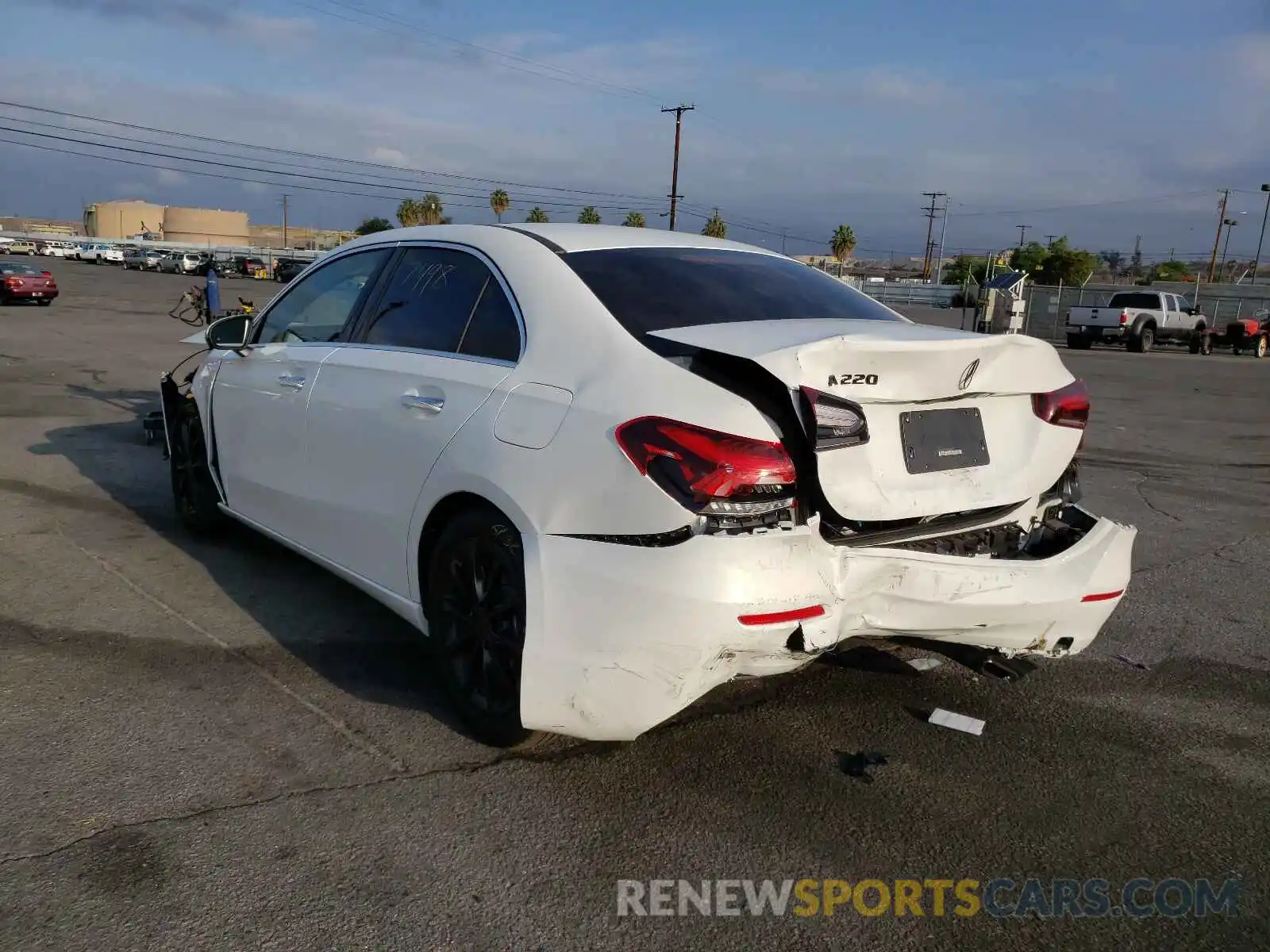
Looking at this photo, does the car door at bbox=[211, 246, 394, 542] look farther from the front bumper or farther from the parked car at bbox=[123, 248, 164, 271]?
the parked car at bbox=[123, 248, 164, 271]

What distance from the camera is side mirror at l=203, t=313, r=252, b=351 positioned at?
202 inches

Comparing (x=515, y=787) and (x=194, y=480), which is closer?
(x=515, y=787)

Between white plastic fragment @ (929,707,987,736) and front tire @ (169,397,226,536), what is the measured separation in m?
3.80

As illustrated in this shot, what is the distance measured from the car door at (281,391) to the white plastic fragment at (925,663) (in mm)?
2660

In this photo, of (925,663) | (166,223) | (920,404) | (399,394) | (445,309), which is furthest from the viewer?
(166,223)

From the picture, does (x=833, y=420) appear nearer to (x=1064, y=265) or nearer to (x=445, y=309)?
(x=445, y=309)

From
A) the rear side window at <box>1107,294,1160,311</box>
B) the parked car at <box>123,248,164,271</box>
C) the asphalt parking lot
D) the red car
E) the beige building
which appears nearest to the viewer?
the asphalt parking lot

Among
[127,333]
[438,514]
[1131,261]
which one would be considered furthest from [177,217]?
[438,514]

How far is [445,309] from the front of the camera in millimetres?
3832

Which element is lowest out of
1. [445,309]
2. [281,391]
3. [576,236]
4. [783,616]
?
[783,616]

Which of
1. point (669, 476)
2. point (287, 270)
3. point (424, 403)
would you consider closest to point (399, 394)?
point (424, 403)

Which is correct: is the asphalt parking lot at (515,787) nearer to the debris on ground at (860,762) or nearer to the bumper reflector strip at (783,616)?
the debris on ground at (860,762)

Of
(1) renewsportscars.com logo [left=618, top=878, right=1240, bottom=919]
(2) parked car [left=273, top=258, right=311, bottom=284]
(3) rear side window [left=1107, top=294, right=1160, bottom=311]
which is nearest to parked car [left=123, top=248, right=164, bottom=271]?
(2) parked car [left=273, top=258, right=311, bottom=284]

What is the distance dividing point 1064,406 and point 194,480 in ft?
15.0
